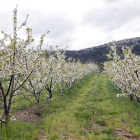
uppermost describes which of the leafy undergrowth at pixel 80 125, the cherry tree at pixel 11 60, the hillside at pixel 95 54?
the hillside at pixel 95 54

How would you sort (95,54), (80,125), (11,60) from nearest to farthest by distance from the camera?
1. (11,60)
2. (80,125)
3. (95,54)

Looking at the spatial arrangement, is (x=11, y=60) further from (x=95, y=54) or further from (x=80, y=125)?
(x=95, y=54)

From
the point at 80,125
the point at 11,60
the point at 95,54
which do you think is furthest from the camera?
the point at 95,54

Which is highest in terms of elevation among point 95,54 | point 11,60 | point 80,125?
point 95,54

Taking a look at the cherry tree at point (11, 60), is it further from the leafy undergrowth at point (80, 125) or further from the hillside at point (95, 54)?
the hillside at point (95, 54)

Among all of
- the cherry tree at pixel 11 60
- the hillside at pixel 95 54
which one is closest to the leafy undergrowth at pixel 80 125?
the cherry tree at pixel 11 60

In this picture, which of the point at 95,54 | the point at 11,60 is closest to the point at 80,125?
the point at 11,60

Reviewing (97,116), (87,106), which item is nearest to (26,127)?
(97,116)

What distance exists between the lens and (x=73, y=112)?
1091 cm

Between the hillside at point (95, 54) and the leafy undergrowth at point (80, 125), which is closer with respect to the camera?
the leafy undergrowth at point (80, 125)

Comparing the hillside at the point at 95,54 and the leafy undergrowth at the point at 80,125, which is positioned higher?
the hillside at the point at 95,54

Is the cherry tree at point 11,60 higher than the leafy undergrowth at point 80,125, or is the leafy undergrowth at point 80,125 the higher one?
the cherry tree at point 11,60

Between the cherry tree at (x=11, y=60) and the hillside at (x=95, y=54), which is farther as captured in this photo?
the hillside at (x=95, y=54)

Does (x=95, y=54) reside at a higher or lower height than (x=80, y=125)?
higher
